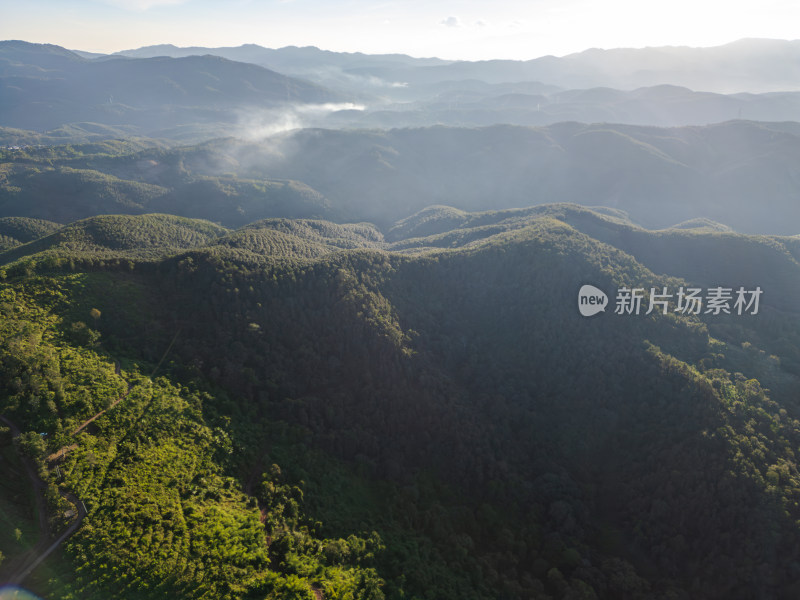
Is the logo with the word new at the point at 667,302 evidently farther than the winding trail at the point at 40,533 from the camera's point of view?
Yes

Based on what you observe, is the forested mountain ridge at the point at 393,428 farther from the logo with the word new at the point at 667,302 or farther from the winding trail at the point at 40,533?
the logo with the word new at the point at 667,302

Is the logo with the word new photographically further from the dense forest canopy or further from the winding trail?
the winding trail

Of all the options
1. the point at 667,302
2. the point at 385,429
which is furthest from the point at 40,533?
the point at 667,302

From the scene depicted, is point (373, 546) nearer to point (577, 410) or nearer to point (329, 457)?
point (329, 457)

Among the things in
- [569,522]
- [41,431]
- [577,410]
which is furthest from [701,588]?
[41,431]

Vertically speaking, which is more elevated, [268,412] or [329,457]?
[268,412]

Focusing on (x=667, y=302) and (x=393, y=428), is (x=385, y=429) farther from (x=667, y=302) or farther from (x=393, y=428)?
(x=667, y=302)

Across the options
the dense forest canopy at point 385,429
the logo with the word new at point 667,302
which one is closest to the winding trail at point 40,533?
the dense forest canopy at point 385,429

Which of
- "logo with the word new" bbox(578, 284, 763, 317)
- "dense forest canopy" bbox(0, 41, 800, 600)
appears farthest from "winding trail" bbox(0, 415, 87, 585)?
"logo with the word new" bbox(578, 284, 763, 317)

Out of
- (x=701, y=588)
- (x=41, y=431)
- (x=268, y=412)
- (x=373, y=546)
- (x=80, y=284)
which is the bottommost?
(x=701, y=588)
